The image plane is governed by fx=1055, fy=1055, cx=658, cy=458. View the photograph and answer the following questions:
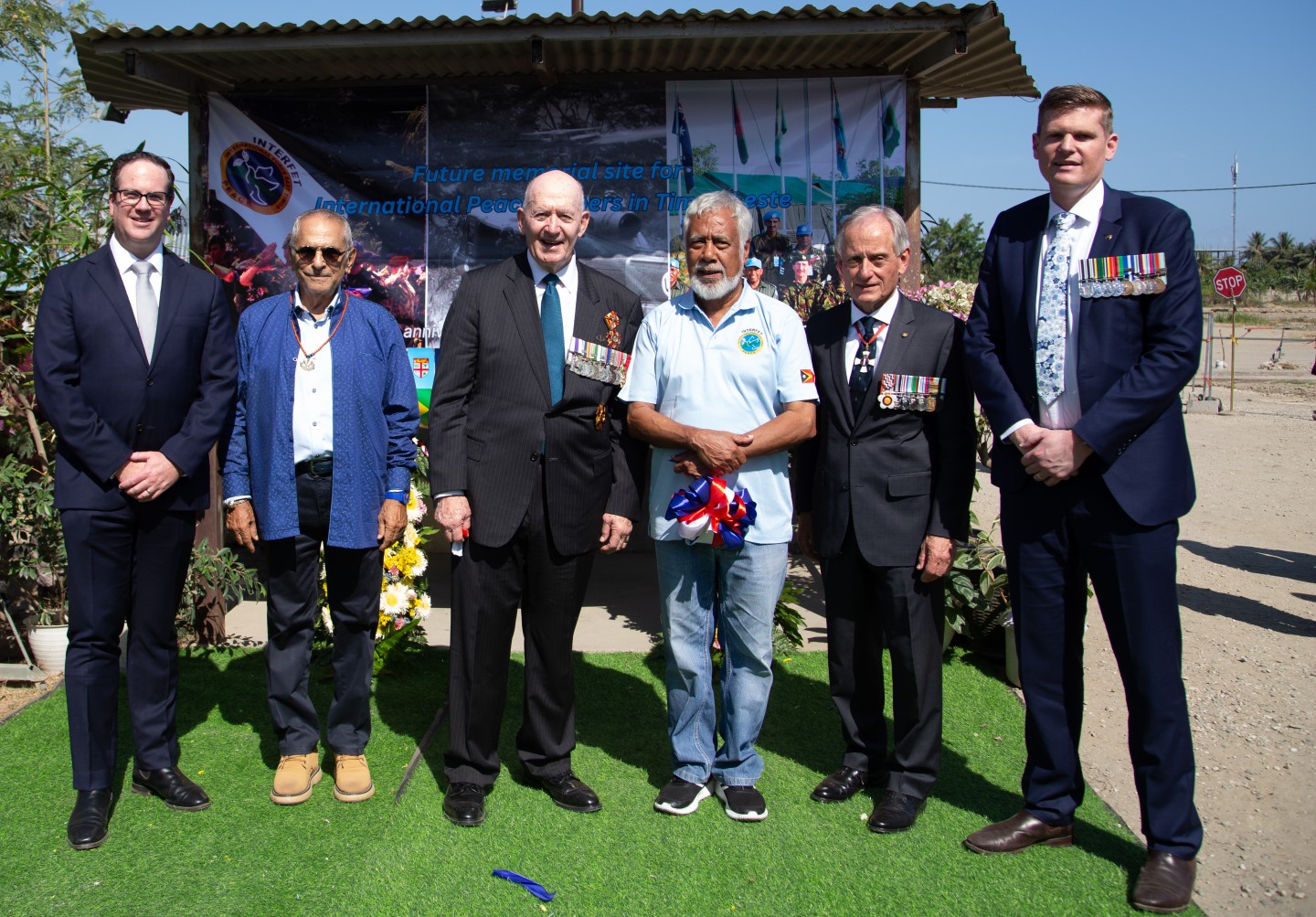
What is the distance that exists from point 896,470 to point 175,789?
8.56ft

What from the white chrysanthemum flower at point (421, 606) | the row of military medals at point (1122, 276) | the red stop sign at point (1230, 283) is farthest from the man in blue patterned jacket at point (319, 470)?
the red stop sign at point (1230, 283)

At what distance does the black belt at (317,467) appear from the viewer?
341 cm

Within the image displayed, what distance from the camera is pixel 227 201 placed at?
5887 millimetres

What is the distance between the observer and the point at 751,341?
334 centimetres

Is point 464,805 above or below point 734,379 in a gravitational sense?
below

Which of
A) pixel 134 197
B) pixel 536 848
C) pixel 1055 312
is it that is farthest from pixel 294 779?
pixel 1055 312

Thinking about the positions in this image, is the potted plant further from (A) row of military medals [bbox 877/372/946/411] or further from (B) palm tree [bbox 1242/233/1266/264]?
(B) palm tree [bbox 1242/233/1266/264]

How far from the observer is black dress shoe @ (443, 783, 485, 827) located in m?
3.40

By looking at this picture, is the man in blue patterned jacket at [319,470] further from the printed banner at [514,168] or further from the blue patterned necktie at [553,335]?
the printed banner at [514,168]

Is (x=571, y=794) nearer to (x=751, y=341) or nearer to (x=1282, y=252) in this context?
(x=751, y=341)

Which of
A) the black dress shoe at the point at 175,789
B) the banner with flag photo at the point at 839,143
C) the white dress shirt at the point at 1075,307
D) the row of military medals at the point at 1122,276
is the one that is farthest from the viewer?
the banner with flag photo at the point at 839,143

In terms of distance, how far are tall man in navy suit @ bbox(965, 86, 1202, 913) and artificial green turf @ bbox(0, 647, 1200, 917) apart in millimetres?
293

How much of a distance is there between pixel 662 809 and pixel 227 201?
14.0 ft

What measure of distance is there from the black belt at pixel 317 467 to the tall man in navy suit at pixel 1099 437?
2.08 m
